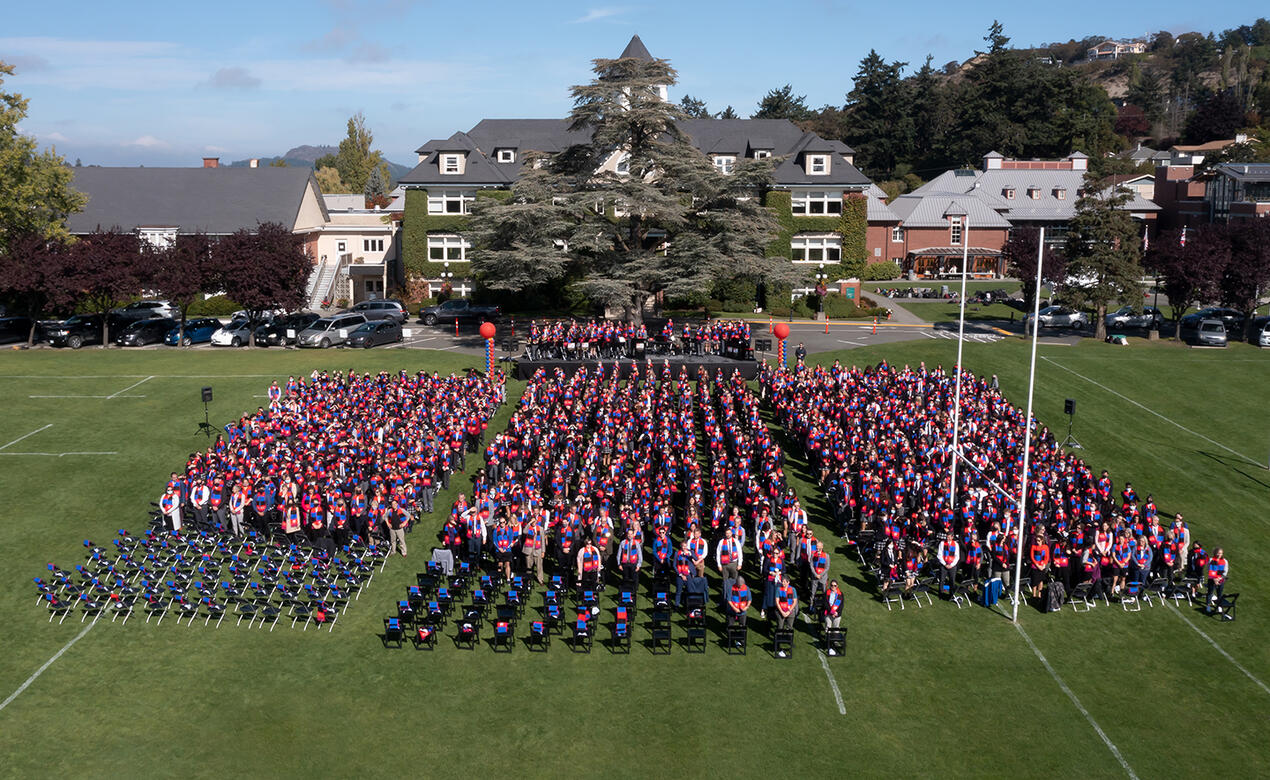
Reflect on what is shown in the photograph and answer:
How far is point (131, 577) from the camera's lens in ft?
67.1

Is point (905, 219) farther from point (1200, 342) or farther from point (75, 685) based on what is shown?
point (75, 685)

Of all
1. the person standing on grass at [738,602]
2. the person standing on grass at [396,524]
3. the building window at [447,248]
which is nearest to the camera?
the person standing on grass at [738,602]

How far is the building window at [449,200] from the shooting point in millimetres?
58969

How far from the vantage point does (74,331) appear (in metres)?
45.0

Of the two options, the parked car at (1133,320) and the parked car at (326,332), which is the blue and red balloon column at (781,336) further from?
the parked car at (1133,320)

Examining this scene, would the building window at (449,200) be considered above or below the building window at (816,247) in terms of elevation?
above

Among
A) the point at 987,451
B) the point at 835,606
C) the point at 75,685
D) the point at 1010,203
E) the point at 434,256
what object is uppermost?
the point at 1010,203

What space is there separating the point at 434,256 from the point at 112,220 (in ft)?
68.9

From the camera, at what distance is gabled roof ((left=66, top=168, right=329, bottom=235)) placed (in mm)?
61250

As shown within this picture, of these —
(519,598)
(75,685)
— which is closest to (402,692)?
(519,598)

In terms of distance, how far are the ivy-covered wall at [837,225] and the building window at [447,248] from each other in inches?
745

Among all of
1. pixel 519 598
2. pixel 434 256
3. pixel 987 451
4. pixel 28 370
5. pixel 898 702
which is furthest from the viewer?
pixel 434 256

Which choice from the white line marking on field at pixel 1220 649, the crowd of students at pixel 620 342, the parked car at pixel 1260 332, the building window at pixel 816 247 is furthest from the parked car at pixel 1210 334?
the white line marking on field at pixel 1220 649

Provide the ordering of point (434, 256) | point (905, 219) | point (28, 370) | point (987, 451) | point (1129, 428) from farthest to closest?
point (905, 219) < point (434, 256) < point (28, 370) < point (1129, 428) < point (987, 451)
